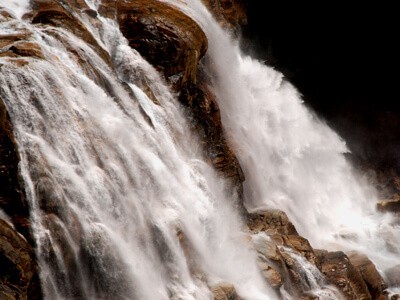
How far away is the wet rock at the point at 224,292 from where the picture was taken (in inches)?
→ 464

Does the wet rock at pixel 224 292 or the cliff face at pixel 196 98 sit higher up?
the cliff face at pixel 196 98

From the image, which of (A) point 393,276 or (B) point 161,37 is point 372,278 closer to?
(A) point 393,276

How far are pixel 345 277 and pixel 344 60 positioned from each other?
20074 millimetres

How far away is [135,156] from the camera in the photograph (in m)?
13.2

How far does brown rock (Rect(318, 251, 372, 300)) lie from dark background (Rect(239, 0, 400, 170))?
14579mm

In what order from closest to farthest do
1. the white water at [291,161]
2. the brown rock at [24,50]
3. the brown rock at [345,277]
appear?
the brown rock at [24,50] → the brown rock at [345,277] → the white water at [291,161]

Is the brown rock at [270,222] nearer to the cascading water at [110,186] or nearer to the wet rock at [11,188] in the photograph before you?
the cascading water at [110,186]

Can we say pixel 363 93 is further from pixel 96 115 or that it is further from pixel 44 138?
pixel 44 138

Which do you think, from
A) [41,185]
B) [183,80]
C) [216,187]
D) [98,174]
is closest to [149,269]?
[98,174]

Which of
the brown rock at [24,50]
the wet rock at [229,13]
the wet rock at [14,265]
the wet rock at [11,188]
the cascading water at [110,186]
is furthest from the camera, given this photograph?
the wet rock at [229,13]

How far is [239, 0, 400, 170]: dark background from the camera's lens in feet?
99.6

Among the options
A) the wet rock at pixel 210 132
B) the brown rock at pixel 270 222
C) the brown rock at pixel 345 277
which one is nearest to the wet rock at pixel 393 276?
the brown rock at pixel 345 277

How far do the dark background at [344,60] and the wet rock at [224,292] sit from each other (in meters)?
19.4

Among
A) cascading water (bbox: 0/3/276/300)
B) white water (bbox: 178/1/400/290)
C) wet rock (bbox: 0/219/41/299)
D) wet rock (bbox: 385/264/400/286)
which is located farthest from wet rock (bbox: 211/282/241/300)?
wet rock (bbox: 385/264/400/286)
